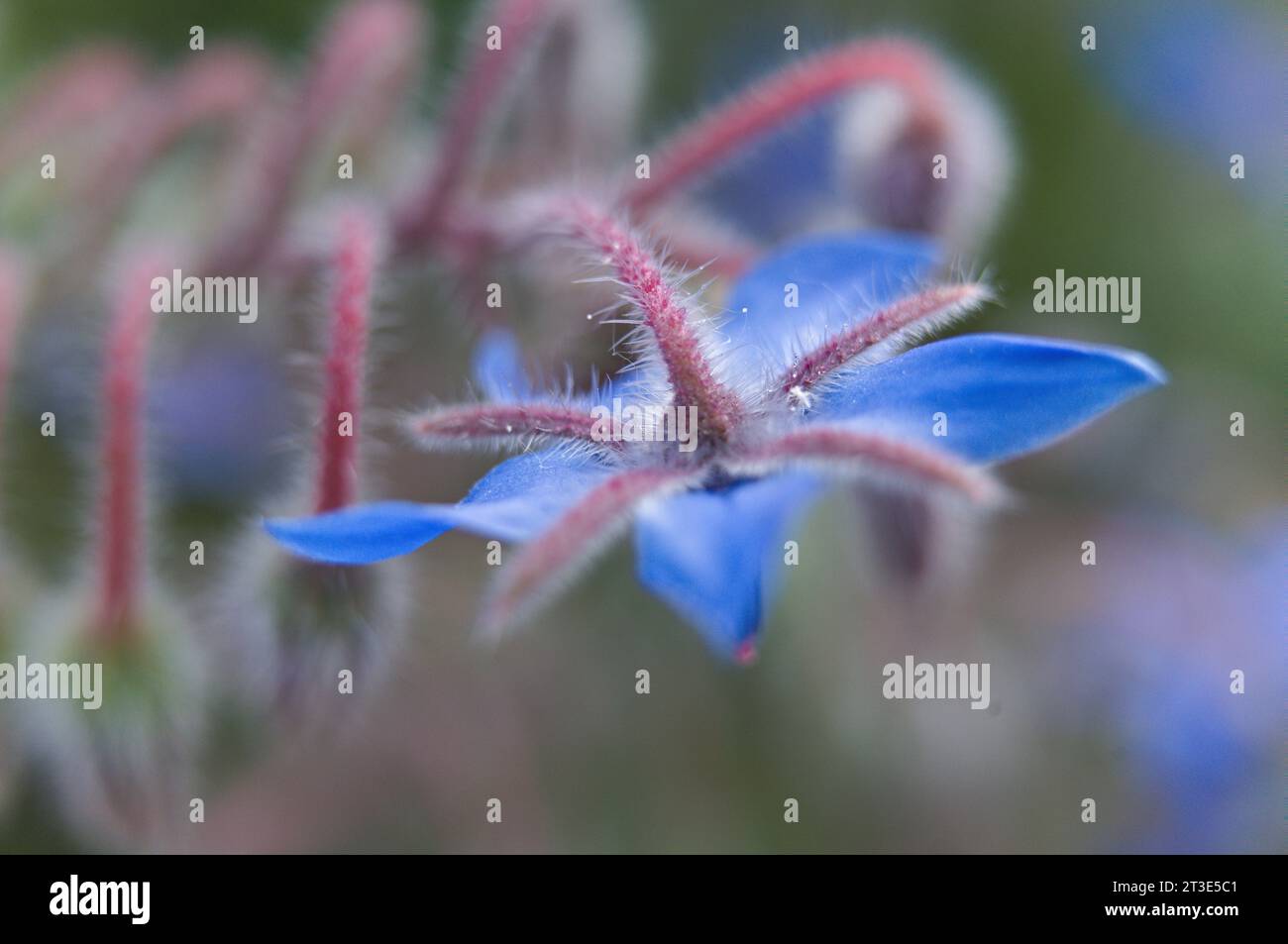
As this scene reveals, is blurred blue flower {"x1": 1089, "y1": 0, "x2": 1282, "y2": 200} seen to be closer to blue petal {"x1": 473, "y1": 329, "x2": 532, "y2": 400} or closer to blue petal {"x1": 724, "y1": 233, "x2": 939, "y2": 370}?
blue petal {"x1": 724, "y1": 233, "x2": 939, "y2": 370}

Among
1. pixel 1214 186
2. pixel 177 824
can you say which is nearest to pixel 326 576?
pixel 177 824

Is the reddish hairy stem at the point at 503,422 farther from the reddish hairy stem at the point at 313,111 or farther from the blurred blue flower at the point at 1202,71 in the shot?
the blurred blue flower at the point at 1202,71

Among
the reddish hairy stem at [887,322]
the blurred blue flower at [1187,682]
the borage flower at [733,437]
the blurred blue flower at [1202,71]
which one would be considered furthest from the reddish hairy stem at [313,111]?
the blurred blue flower at [1202,71]

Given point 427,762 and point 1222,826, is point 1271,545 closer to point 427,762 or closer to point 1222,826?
point 1222,826

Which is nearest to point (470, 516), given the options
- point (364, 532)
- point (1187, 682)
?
point (364, 532)

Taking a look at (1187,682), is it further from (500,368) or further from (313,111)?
(313,111)

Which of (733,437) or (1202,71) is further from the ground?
(1202,71)
